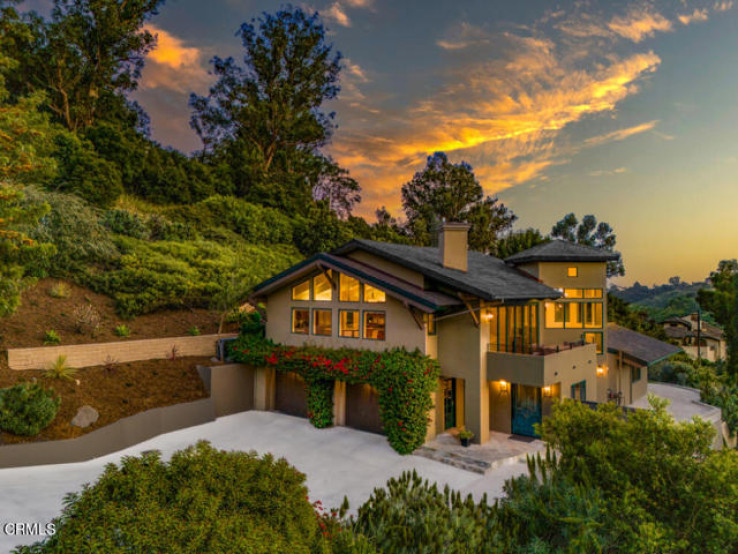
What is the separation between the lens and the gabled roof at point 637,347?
56.0ft

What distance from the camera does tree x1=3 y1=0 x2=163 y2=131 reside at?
88.8 feet

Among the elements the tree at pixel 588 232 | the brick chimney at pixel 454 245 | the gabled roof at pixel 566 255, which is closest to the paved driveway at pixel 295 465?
the brick chimney at pixel 454 245

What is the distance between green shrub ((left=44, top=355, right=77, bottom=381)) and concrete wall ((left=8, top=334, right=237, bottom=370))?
1.63 feet

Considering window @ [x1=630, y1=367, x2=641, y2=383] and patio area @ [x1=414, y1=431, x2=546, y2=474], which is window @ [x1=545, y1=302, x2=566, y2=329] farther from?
patio area @ [x1=414, y1=431, x2=546, y2=474]

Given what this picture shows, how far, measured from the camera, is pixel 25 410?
9.77 m

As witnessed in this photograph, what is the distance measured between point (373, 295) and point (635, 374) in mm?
14258

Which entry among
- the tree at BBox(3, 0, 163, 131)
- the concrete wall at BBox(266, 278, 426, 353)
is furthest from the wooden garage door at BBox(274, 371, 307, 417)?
the tree at BBox(3, 0, 163, 131)

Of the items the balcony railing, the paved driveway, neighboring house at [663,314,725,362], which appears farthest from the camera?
neighboring house at [663,314,725,362]

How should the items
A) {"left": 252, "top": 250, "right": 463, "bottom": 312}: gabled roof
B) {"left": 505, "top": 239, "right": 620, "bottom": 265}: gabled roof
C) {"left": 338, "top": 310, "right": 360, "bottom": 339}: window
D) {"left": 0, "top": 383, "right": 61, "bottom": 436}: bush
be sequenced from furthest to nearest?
1. {"left": 505, "top": 239, "right": 620, "bottom": 265}: gabled roof
2. {"left": 338, "top": 310, "right": 360, "bottom": 339}: window
3. {"left": 252, "top": 250, "right": 463, "bottom": 312}: gabled roof
4. {"left": 0, "top": 383, "right": 61, "bottom": 436}: bush

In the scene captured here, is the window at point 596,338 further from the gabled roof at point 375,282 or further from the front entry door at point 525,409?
the gabled roof at point 375,282

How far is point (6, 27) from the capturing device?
1105 cm

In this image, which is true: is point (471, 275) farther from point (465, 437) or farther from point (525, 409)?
point (465, 437)

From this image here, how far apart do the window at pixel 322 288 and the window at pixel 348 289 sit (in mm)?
448

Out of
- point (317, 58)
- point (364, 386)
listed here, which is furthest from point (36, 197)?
point (317, 58)
